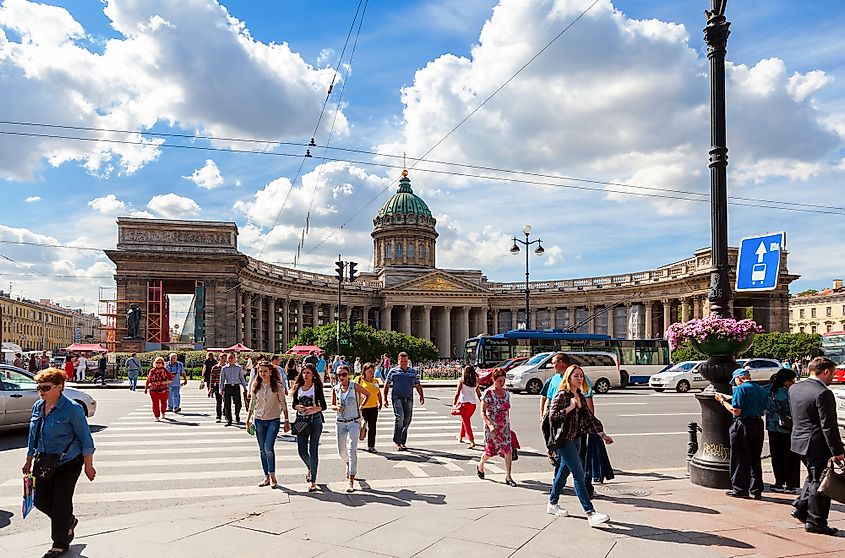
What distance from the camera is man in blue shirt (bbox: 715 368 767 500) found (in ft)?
31.0

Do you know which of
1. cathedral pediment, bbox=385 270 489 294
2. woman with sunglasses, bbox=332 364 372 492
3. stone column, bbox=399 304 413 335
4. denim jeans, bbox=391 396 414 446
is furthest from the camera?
cathedral pediment, bbox=385 270 489 294

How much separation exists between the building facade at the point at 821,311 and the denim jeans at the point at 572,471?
357 ft

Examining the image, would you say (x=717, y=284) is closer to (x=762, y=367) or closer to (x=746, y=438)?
(x=746, y=438)

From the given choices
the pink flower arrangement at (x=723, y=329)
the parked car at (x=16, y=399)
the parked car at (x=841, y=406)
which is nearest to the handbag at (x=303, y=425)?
the pink flower arrangement at (x=723, y=329)

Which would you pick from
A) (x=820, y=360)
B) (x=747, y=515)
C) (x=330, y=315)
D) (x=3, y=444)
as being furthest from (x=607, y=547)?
(x=330, y=315)

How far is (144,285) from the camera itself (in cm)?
5872

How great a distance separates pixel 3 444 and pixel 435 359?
51295 millimetres

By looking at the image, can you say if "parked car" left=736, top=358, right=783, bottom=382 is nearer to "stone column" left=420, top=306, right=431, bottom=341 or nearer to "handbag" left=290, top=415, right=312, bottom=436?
"handbag" left=290, top=415, right=312, bottom=436

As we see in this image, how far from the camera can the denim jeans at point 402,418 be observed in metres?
14.3

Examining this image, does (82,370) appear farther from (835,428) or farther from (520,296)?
(520,296)

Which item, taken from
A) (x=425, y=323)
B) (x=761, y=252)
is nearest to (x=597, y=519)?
(x=761, y=252)

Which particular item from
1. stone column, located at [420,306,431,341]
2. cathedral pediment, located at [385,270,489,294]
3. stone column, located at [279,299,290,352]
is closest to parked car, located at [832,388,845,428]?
stone column, located at [279,299,290,352]

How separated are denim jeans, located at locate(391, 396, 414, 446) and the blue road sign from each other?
6.77 metres

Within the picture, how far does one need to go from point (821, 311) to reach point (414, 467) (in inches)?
4595
